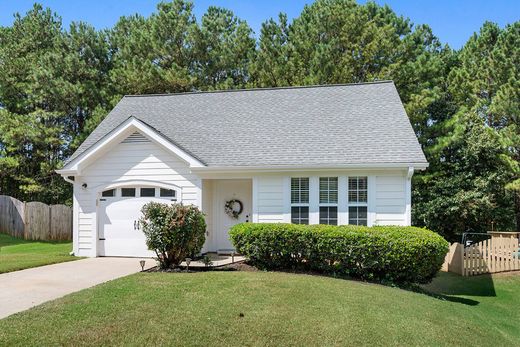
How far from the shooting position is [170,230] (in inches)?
386

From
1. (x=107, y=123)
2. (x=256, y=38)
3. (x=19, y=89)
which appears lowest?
(x=107, y=123)

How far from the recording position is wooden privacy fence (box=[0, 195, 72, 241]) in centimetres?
1912

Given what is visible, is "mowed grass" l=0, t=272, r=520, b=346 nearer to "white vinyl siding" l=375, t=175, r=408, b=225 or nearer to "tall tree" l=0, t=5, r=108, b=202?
"white vinyl siding" l=375, t=175, r=408, b=225

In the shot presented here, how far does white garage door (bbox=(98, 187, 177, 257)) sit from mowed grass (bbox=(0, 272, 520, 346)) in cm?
412

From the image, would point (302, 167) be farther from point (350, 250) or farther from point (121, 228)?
point (121, 228)

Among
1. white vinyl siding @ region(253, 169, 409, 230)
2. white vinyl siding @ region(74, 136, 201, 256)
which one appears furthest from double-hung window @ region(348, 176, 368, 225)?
white vinyl siding @ region(74, 136, 201, 256)

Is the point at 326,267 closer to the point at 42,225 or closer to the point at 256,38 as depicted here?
the point at 42,225

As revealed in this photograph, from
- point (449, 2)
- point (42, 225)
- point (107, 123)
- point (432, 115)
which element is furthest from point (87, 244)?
point (432, 115)

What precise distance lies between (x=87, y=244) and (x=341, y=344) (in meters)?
9.89

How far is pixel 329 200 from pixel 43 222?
13.8 meters

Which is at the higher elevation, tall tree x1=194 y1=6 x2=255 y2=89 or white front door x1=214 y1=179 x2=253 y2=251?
tall tree x1=194 y1=6 x2=255 y2=89

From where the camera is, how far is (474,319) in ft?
25.3

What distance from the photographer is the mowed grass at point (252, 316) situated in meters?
5.62

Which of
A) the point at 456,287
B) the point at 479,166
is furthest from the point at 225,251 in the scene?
the point at 479,166
